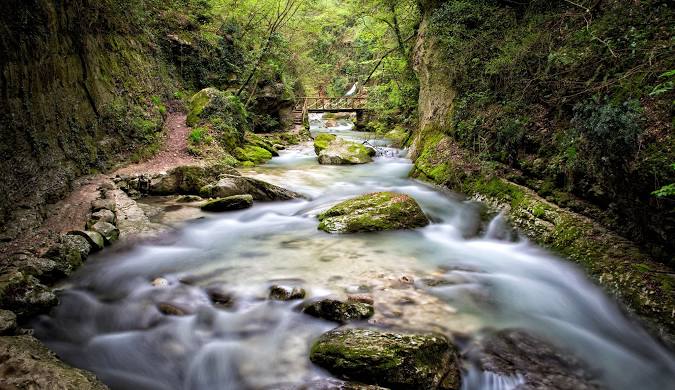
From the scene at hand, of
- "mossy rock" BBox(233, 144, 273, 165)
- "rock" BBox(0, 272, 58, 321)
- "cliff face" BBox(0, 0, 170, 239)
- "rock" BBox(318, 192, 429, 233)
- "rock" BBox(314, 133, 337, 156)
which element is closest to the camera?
"rock" BBox(0, 272, 58, 321)

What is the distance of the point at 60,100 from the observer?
7156mm

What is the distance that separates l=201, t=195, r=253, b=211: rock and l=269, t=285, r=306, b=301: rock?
3.89 m

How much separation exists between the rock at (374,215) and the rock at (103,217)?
A: 11.7 ft

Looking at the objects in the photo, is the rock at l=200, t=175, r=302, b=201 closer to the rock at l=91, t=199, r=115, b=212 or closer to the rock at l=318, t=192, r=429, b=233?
the rock at l=318, t=192, r=429, b=233

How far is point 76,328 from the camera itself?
4.04 metres

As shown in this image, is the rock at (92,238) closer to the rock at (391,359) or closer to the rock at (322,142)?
the rock at (391,359)

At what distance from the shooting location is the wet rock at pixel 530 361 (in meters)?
3.14

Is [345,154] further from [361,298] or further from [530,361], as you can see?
[530,361]

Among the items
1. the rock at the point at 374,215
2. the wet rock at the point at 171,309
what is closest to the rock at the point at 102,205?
the wet rock at the point at 171,309

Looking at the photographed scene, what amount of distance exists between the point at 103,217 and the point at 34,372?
409 centimetres

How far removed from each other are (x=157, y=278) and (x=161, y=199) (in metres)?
4.09

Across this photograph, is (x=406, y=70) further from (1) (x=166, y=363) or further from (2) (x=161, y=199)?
(1) (x=166, y=363)

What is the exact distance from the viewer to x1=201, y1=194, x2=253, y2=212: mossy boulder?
26.2 ft

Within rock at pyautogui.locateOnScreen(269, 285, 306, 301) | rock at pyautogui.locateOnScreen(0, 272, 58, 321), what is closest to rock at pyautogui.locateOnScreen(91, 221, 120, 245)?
rock at pyautogui.locateOnScreen(0, 272, 58, 321)
